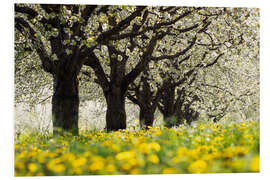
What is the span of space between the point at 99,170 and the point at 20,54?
4.42m

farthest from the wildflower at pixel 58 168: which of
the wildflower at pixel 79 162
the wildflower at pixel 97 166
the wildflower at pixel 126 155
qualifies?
the wildflower at pixel 126 155

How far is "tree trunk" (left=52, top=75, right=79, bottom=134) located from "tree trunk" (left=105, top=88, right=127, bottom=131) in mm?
2369

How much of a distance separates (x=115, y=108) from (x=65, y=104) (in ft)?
8.90

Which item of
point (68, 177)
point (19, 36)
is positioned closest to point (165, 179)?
point (68, 177)

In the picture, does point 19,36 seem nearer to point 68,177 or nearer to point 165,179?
point 68,177

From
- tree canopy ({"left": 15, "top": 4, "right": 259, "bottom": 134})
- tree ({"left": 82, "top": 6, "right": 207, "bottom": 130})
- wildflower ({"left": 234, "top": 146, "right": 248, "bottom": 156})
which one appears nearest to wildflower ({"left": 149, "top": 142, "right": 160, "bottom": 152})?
wildflower ({"left": 234, "top": 146, "right": 248, "bottom": 156})

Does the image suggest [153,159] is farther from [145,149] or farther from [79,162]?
[79,162]

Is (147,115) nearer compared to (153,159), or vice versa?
(153,159)

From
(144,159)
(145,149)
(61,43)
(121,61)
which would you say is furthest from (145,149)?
(121,61)

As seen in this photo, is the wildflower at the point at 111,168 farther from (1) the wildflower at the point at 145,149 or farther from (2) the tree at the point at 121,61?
(2) the tree at the point at 121,61

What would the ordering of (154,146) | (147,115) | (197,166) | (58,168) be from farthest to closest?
1. (147,115)
2. (154,146)
3. (58,168)
4. (197,166)

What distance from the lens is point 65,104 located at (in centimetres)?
599

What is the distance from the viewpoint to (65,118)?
586 cm

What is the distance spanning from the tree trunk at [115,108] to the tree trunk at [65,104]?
7.77 feet
